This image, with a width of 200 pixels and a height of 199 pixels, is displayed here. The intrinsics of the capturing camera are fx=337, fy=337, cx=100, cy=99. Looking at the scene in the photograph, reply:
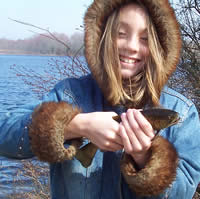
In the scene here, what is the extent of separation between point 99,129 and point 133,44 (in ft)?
2.38

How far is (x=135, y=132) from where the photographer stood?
186 centimetres

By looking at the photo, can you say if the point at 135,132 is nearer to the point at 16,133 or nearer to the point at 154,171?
the point at 154,171

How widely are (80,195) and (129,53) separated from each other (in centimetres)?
105

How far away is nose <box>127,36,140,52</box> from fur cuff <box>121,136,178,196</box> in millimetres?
705

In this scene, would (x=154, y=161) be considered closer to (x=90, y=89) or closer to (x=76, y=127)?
(x=76, y=127)

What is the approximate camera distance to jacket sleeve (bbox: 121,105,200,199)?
1.94 m

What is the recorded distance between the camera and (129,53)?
7.95ft

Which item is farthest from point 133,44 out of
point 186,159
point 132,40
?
point 186,159

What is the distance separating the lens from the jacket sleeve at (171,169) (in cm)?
194

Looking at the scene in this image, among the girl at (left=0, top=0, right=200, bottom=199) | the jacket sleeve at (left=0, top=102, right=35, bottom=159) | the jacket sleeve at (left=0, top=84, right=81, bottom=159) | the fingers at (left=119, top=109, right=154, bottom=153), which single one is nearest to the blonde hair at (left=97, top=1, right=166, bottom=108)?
the girl at (left=0, top=0, right=200, bottom=199)

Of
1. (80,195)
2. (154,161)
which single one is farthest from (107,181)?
(154,161)

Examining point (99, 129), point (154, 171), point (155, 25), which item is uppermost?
point (155, 25)

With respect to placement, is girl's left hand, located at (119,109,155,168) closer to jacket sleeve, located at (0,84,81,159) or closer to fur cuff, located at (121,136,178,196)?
fur cuff, located at (121,136,178,196)

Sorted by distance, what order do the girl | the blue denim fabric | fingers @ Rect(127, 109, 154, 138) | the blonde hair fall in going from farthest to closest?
the blonde hair → the blue denim fabric → the girl → fingers @ Rect(127, 109, 154, 138)
